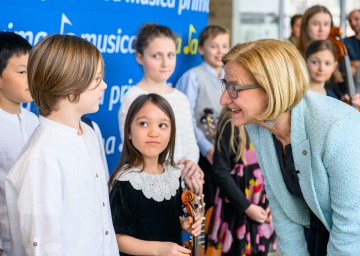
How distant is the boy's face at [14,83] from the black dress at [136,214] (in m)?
0.52

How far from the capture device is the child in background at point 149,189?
98.5 inches

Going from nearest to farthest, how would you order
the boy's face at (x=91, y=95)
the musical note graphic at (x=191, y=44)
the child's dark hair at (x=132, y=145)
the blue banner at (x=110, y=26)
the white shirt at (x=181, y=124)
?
the boy's face at (x=91, y=95) < the child's dark hair at (x=132, y=145) < the blue banner at (x=110, y=26) < the white shirt at (x=181, y=124) < the musical note graphic at (x=191, y=44)

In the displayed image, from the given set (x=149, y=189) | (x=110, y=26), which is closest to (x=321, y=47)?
(x=110, y=26)

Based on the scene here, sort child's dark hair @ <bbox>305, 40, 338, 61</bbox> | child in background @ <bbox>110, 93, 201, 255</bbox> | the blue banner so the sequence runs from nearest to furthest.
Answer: child in background @ <bbox>110, 93, 201, 255</bbox>, the blue banner, child's dark hair @ <bbox>305, 40, 338, 61</bbox>

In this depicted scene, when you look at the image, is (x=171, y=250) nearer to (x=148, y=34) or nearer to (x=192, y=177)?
(x=192, y=177)

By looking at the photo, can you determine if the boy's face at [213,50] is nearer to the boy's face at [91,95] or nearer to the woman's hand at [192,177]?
the woman's hand at [192,177]

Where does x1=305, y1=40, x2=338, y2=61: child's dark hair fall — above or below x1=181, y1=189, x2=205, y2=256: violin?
above

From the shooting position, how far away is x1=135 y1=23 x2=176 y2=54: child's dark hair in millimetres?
3520

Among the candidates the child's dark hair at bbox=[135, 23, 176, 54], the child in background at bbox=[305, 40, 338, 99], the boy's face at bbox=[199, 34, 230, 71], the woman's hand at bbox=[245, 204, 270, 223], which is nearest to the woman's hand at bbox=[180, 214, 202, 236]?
the woman's hand at bbox=[245, 204, 270, 223]

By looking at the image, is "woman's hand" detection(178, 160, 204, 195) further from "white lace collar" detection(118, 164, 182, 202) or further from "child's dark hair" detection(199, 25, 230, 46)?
"child's dark hair" detection(199, 25, 230, 46)

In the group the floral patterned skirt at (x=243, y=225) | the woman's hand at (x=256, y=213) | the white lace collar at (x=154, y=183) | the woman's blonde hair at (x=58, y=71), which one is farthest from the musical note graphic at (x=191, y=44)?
the woman's blonde hair at (x=58, y=71)

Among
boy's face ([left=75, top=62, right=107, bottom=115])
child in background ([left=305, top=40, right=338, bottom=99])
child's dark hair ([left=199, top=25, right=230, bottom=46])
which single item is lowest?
boy's face ([left=75, top=62, right=107, bottom=115])

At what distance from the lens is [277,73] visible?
2.10 meters

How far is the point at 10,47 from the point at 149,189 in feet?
2.59
